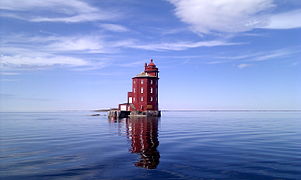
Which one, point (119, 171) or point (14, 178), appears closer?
point (14, 178)

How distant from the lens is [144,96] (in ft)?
230

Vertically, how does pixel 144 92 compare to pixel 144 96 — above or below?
above

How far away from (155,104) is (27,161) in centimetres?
5939

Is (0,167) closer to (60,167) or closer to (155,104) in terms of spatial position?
(60,167)

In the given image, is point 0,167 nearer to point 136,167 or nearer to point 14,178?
point 14,178

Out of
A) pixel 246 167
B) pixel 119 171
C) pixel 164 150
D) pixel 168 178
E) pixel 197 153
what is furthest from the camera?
pixel 164 150

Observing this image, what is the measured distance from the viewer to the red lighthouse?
7000 centimetres

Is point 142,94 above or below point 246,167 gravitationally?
above

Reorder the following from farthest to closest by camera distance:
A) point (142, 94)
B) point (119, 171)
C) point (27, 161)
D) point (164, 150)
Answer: point (142, 94), point (164, 150), point (27, 161), point (119, 171)

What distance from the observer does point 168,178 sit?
33.7ft

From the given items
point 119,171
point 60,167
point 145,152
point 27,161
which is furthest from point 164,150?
point 27,161

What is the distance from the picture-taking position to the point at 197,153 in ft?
52.5

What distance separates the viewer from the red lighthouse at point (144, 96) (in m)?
70.0

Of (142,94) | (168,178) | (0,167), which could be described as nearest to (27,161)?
(0,167)
